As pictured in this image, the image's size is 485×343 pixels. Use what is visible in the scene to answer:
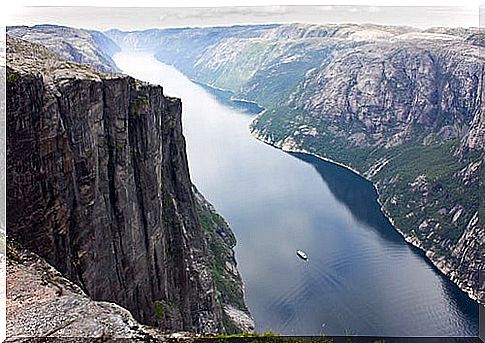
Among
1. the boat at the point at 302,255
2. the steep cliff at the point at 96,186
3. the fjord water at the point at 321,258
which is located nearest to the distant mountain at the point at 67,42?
the fjord water at the point at 321,258

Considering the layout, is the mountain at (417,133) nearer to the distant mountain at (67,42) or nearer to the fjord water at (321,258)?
the fjord water at (321,258)

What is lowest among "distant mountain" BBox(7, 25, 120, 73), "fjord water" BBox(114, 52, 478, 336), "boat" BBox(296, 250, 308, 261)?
"fjord water" BBox(114, 52, 478, 336)

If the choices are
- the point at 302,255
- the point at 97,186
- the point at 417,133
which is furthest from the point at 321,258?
the point at 417,133

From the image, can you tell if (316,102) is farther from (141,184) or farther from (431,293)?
(141,184)

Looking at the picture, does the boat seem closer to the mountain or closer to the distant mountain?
the mountain

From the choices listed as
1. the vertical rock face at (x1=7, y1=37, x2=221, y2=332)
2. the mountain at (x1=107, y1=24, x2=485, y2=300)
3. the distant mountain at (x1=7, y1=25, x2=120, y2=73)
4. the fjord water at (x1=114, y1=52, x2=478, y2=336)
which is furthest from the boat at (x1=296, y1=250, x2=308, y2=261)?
the distant mountain at (x1=7, y1=25, x2=120, y2=73)

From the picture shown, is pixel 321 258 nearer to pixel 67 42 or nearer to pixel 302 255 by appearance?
pixel 302 255
